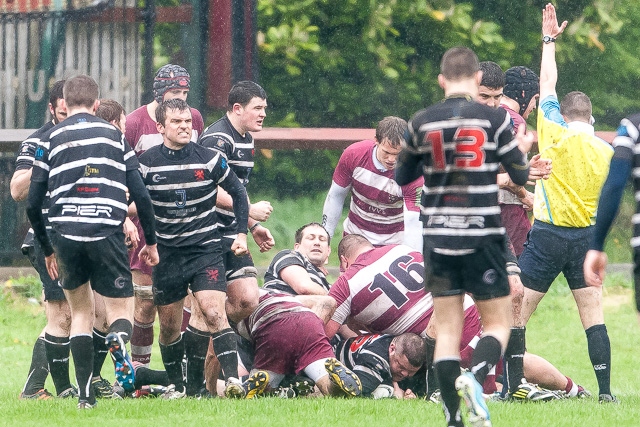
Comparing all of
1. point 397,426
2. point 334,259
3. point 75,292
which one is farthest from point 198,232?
point 334,259

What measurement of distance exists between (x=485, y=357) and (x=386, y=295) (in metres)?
2.08

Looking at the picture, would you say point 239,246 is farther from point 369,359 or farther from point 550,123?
point 550,123

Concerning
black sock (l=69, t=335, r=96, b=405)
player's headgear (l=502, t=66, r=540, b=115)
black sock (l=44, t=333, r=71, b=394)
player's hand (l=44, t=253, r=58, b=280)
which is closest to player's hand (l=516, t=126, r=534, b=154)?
player's headgear (l=502, t=66, r=540, b=115)

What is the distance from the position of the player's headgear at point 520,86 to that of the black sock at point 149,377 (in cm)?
309

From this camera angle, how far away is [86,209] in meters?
6.87

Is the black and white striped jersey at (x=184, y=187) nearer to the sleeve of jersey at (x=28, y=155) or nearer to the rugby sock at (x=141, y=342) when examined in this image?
the sleeve of jersey at (x=28, y=155)

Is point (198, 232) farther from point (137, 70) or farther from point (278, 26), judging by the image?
point (278, 26)

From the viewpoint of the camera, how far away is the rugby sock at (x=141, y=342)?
8422mm

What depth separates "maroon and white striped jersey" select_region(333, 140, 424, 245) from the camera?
8969 mm

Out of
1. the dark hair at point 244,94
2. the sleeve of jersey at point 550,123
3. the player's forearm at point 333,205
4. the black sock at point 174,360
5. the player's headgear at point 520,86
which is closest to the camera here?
the sleeve of jersey at point 550,123

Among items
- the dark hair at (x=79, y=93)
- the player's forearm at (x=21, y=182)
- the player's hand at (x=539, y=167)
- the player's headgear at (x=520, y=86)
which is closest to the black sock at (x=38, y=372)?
the player's forearm at (x=21, y=182)

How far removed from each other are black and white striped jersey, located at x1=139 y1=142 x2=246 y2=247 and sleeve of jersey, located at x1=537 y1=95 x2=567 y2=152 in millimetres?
1995

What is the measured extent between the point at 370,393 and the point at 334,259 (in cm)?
621

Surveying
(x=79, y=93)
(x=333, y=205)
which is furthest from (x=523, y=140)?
(x=333, y=205)
